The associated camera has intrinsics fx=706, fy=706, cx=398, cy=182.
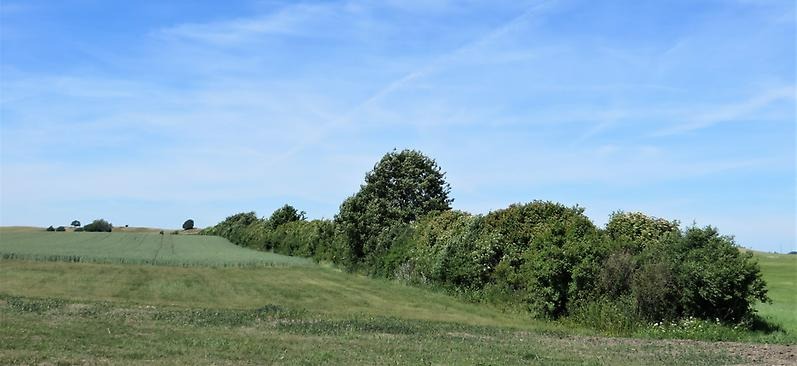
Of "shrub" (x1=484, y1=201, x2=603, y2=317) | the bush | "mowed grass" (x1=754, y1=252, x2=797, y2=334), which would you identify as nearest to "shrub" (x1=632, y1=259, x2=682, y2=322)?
"shrub" (x1=484, y1=201, x2=603, y2=317)

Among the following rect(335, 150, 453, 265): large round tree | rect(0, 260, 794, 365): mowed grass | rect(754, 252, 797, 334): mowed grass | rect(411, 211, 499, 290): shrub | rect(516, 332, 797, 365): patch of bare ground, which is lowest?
rect(516, 332, 797, 365): patch of bare ground

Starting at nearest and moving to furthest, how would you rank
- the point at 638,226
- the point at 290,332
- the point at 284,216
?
1. the point at 290,332
2. the point at 638,226
3. the point at 284,216

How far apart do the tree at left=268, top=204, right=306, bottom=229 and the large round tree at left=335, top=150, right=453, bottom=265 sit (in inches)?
1467

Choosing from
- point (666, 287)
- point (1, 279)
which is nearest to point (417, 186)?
point (1, 279)

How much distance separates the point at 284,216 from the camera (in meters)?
89.9

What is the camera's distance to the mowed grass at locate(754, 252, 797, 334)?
892 inches

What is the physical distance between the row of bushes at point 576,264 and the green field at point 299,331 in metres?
1.22

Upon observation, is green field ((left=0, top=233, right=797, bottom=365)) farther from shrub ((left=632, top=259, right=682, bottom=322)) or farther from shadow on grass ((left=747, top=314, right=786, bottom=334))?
shrub ((left=632, top=259, right=682, bottom=322))

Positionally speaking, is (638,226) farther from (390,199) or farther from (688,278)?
(390,199)

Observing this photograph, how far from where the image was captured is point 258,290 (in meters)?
32.8

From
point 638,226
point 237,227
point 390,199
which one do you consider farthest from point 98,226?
point 638,226

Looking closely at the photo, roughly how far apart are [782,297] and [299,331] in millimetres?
24410

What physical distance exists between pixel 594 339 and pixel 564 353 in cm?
403

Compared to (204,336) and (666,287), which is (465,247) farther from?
(204,336)
